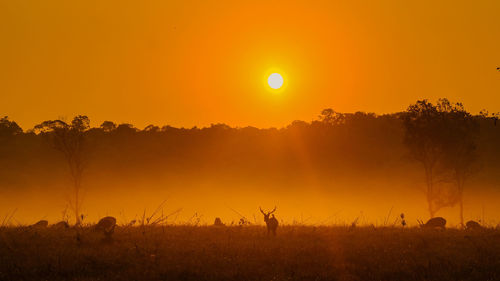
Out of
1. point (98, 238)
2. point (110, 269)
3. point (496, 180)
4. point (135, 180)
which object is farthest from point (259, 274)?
point (135, 180)

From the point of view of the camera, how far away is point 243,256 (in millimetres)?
19188

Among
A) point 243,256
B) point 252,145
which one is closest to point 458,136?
point 243,256

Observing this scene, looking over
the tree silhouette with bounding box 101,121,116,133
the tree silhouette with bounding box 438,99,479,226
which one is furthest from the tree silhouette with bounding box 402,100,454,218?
the tree silhouette with bounding box 101,121,116,133

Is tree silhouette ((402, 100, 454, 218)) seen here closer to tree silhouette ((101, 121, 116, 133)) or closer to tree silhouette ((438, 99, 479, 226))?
tree silhouette ((438, 99, 479, 226))

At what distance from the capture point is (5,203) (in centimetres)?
11450

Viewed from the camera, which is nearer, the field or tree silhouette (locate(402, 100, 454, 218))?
the field

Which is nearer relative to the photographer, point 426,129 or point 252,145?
point 426,129

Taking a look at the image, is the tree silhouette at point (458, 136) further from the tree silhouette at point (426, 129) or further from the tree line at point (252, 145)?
the tree line at point (252, 145)

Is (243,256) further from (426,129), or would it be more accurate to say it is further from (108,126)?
(108,126)

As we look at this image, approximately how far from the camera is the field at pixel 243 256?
16797 mm

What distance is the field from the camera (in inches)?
661

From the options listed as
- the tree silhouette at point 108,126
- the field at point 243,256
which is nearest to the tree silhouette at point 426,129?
the field at point 243,256

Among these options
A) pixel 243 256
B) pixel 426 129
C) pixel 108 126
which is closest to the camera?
pixel 243 256

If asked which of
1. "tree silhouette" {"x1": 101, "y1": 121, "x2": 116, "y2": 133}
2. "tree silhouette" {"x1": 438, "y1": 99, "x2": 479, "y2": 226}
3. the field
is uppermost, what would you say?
"tree silhouette" {"x1": 101, "y1": 121, "x2": 116, "y2": 133}
